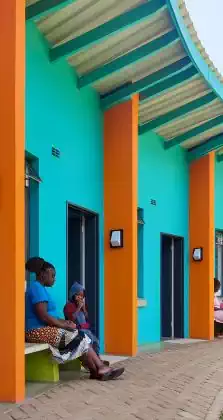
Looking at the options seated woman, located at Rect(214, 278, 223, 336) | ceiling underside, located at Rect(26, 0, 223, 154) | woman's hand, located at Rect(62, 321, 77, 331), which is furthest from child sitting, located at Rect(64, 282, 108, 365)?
seated woman, located at Rect(214, 278, 223, 336)

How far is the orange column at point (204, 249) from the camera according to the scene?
45.2 feet

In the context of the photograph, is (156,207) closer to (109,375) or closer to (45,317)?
(109,375)

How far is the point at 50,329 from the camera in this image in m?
6.68

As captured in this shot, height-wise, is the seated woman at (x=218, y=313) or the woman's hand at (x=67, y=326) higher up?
the woman's hand at (x=67, y=326)

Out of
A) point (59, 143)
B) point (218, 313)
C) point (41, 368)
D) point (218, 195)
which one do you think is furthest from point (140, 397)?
point (218, 195)

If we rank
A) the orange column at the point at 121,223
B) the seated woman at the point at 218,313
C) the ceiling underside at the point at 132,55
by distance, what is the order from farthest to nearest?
the seated woman at the point at 218,313 < the orange column at the point at 121,223 < the ceiling underside at the point at 132,55

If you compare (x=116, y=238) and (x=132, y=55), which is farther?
(x=116, y=238)

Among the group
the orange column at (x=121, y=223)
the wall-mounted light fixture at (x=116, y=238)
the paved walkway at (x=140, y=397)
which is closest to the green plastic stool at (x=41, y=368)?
the paved walkway at (x=140, y=397)

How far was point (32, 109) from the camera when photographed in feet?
24.7

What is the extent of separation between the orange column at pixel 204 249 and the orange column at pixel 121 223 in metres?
4.21
